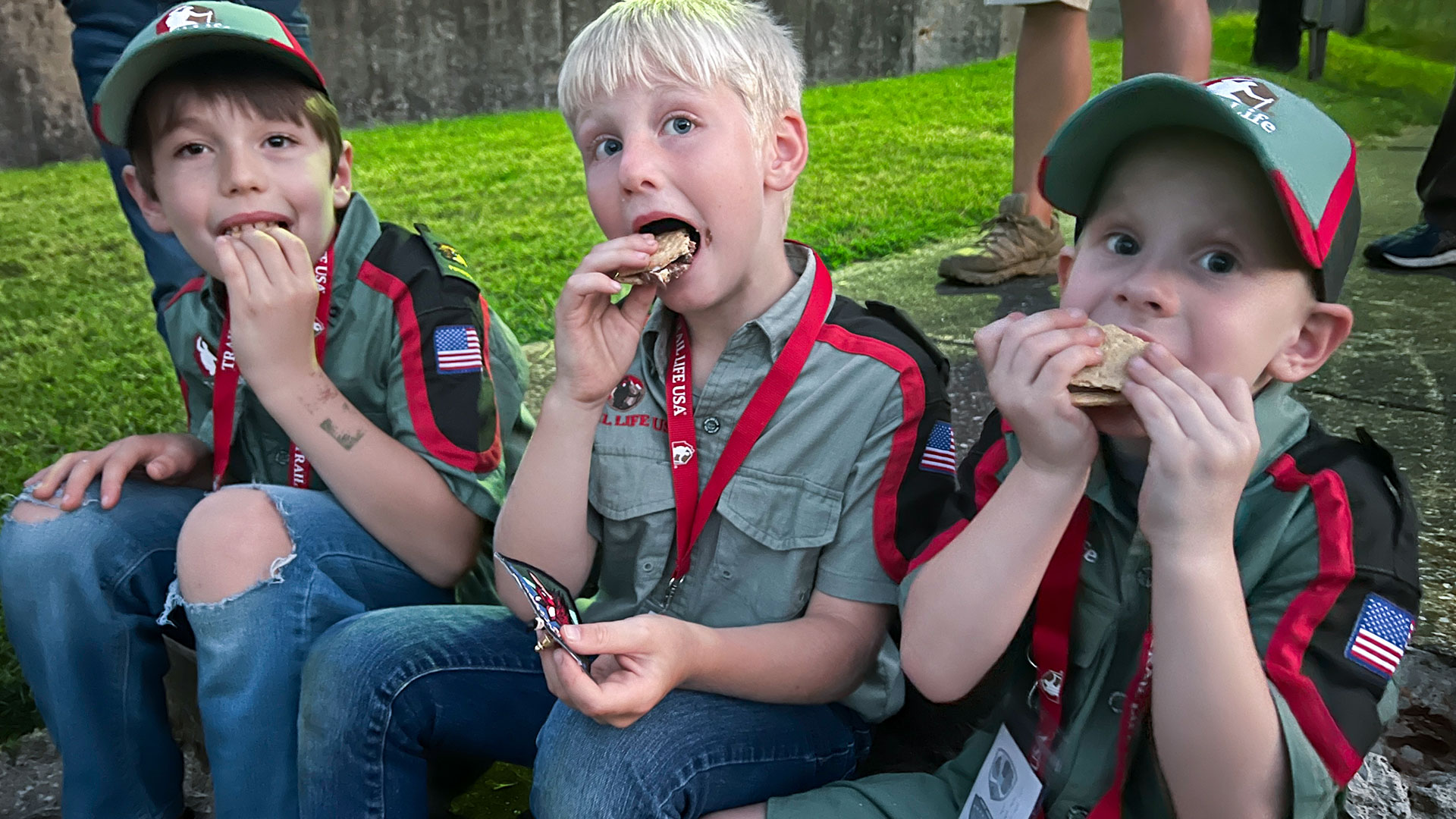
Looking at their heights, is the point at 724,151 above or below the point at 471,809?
above

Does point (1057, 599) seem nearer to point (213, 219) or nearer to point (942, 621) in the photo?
point (942, 621)

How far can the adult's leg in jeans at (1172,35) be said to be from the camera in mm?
3199

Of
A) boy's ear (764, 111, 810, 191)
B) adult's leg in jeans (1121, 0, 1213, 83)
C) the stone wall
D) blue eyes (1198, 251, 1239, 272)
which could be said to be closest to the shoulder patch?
boy's ear (764, 111, 810, 191)

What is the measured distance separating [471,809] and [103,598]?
2.46 ft

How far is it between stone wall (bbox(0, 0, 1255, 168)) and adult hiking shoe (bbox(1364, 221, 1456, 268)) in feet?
28.5

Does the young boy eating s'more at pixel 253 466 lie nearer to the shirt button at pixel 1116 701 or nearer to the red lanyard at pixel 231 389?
the red lanyard at pixel 231 389

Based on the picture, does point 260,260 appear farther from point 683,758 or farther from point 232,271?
point 683,758

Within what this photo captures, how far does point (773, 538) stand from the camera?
173 centimetres

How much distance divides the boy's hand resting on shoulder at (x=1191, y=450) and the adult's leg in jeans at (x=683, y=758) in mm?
671

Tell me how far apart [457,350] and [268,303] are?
312mm

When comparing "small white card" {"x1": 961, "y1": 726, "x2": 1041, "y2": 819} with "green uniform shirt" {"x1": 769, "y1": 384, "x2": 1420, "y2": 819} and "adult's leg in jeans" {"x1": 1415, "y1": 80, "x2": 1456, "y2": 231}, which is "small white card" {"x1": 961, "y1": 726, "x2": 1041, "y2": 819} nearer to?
"green uniform shirt" {"x1": 769, "y1": 384, "x2": 1420, "y2": 819}

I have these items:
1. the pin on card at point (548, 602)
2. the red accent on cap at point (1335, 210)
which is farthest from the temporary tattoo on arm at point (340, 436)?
the red accent on cap at point (1335, 210)

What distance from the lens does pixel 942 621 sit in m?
1.42

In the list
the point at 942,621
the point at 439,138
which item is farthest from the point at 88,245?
the point at 942,621
